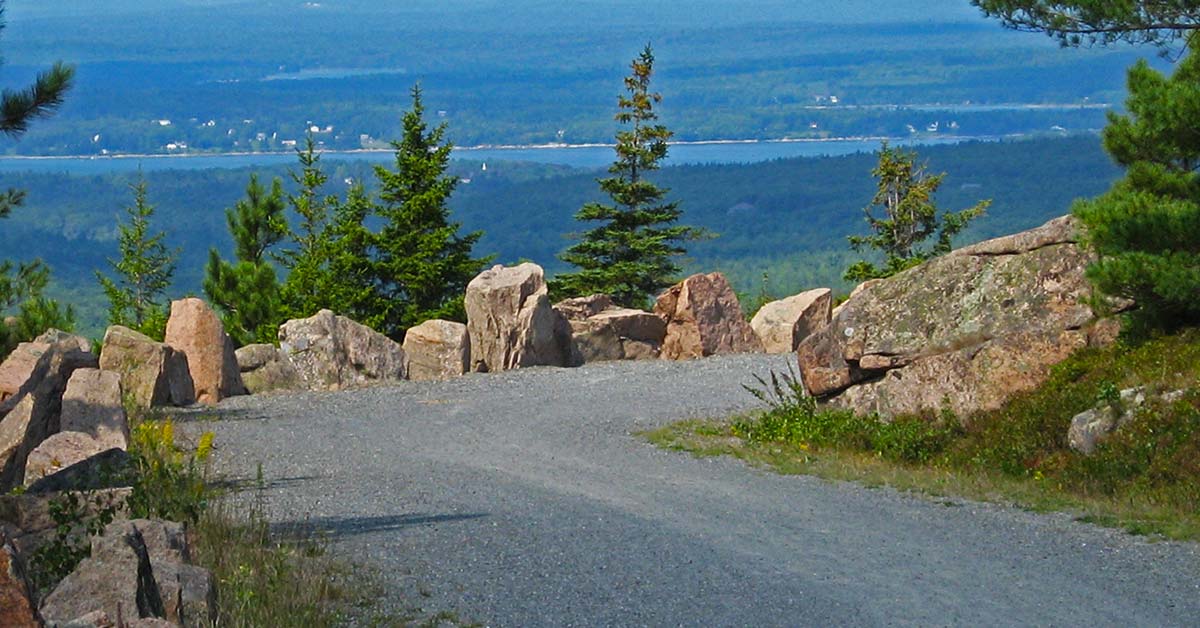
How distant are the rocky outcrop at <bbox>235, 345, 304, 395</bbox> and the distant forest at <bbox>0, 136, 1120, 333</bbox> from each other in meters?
57.5

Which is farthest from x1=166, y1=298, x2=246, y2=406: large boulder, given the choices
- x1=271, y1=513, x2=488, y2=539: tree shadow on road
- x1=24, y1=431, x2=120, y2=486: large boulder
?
x1=271, y1=513, x2=488, y2=539: tree shadow on road

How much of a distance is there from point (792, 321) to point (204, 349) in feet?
34.1

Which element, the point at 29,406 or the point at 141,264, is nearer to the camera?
the point at 29,406

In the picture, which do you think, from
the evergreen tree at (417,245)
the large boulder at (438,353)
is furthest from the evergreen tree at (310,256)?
the large boulder at (438,353)

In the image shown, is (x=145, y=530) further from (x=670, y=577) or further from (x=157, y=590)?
(x=670, y=577)

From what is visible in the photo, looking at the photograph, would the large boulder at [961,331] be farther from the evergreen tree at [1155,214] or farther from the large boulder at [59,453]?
the large boulder at [59,453]

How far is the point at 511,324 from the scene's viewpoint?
78.6ft

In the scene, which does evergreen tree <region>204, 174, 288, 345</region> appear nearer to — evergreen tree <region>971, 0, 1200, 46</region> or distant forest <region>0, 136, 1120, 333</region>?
evergreen tree <region>971, 0, 1200, 46</region>

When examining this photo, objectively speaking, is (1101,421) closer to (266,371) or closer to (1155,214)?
(1155,214)

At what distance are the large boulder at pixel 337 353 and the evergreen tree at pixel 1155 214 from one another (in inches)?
432

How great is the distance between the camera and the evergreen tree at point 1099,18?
43.7 feet

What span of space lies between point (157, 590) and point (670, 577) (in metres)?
3.52

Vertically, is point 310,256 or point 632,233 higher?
point 632,233

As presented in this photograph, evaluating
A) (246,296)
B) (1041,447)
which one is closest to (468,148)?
(246,296)
